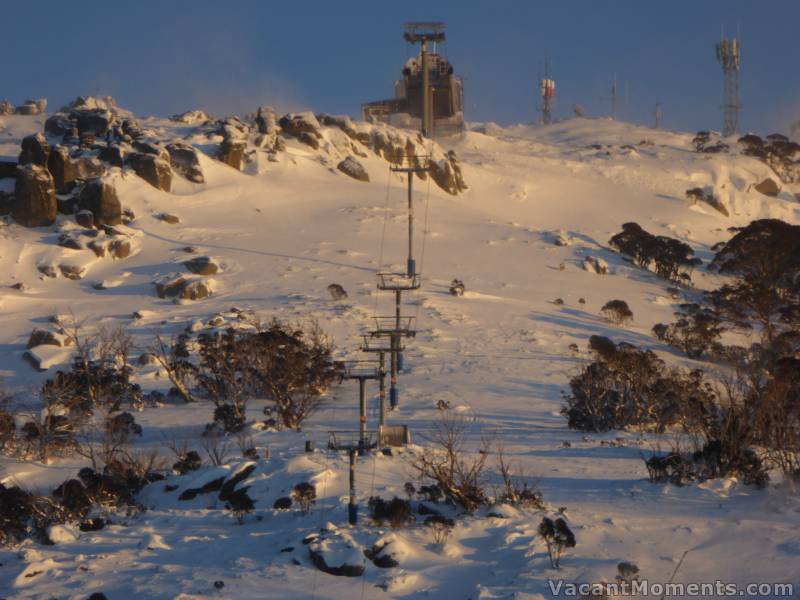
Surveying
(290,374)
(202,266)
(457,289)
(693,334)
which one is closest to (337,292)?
(457,289)

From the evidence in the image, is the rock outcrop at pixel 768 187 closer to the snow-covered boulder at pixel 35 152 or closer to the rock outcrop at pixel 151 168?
the rock outcrop at pixel 151 168

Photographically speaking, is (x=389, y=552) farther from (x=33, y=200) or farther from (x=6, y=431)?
(x=33, y=200)

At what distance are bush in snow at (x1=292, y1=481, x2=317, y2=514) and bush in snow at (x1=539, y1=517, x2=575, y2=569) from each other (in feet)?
13.9

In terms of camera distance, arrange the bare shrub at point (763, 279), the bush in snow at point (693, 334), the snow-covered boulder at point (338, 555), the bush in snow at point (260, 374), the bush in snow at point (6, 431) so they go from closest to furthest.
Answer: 1. the snow-covered boulder at point (338, 555)
2. the bush in snow at point (6, 431)
3. the bush in snow at point (260, 374)
4. the bush in snow at point (693, 334)
5. the bare shrub at point (763, 279)

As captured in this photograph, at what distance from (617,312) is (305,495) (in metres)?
26.9

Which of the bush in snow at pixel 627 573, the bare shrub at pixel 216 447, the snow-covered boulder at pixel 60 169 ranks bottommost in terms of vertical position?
the bare shrub at pixel 216 447

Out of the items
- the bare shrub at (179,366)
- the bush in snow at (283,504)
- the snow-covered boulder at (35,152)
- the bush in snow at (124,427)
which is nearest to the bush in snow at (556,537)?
the bush in snow at (283,504)

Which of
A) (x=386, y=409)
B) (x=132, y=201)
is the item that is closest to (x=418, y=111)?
(x=132, y=201)

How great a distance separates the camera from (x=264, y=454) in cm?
1723

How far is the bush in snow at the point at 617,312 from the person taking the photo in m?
36.8

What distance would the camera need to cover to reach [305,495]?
1312 centimetres

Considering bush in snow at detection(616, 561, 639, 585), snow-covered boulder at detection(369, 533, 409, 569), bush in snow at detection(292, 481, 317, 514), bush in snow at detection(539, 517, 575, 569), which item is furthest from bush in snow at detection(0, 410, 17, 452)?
bush in snow at detection(616, 561, 639, 585)

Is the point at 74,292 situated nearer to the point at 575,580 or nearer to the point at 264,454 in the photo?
the point at 264,454

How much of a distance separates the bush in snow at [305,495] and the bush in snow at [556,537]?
4236 mm
